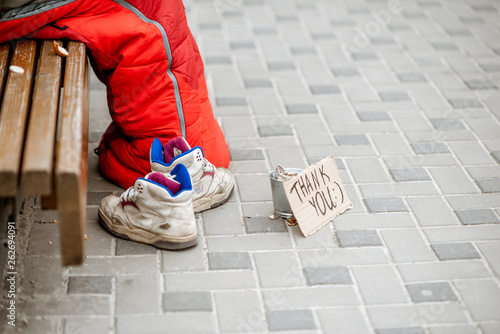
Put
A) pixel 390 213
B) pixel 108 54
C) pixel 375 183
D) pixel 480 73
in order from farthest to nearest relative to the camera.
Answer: pixel 480 73
pixel 375 183
pixel 390 213
pixel 108 54

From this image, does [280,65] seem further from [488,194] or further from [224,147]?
[488,194]

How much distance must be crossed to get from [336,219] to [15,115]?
5.03ft

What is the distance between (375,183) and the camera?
324 centimetres

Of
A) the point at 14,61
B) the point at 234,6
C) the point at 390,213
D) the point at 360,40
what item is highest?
the point at 14,61

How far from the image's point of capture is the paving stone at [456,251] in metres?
2.70

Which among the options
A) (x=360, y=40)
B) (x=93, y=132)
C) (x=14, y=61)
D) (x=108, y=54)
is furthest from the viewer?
(x=360, y=40)

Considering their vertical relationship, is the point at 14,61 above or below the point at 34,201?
above

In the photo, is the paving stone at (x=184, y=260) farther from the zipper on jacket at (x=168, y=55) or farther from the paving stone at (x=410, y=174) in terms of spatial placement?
the paving stone at (x=410, y=174)

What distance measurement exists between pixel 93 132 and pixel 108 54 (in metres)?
0.97

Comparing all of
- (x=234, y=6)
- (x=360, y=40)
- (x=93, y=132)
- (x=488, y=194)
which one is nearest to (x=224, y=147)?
(x=93, y=132)

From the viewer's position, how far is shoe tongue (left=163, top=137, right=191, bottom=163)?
9.36 ft

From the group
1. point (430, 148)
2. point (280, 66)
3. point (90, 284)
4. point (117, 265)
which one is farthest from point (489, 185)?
point (90, 284)

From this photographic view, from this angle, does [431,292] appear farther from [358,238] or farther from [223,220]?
[223,220]

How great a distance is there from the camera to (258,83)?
429cm
